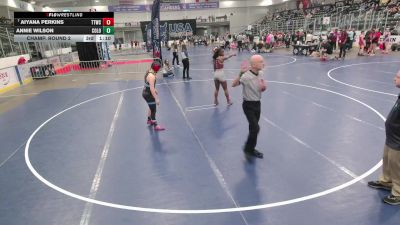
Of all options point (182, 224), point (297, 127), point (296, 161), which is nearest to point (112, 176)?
point (182, 224)

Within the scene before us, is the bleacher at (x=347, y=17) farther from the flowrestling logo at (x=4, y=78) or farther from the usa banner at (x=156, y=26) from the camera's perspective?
the flowrestling logo at (x=4, y=78)

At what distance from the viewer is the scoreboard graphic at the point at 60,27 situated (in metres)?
15.0

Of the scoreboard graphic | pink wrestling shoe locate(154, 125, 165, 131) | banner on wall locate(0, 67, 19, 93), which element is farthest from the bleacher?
banner on wall locate(0, 67, 19, 93)

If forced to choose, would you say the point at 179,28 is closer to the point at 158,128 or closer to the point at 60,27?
the point at 60,27

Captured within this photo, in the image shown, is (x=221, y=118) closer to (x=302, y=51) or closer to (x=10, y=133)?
(x=10, y=133)

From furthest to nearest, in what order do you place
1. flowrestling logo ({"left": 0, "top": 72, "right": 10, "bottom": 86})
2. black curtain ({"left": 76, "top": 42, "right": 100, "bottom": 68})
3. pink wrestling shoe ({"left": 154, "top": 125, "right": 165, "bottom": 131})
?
1. black curtain ({"left": 76, "top": 42, "right": 100, "bottom": 68})
2. flowrestling logo ({"left": 0, "top": 72, "right": 10, "bottom": 86})
3. pink wrestling shoe ({"left": 154, "top": 125, "right": 165, "bottom": 131})

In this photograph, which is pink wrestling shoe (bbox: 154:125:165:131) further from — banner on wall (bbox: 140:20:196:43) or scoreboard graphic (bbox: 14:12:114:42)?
banner on wall (bbox: 140:20:196:43)

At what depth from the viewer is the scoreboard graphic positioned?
1502 cm

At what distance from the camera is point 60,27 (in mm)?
15180

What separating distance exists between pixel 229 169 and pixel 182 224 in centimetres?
181

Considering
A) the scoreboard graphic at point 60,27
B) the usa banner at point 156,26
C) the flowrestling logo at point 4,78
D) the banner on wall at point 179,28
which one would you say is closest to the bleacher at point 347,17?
the banner on wall at point 179,28

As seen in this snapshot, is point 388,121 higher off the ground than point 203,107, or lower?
higher

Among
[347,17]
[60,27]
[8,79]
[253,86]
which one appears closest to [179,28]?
[347,17]

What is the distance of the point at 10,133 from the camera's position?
8812mm
